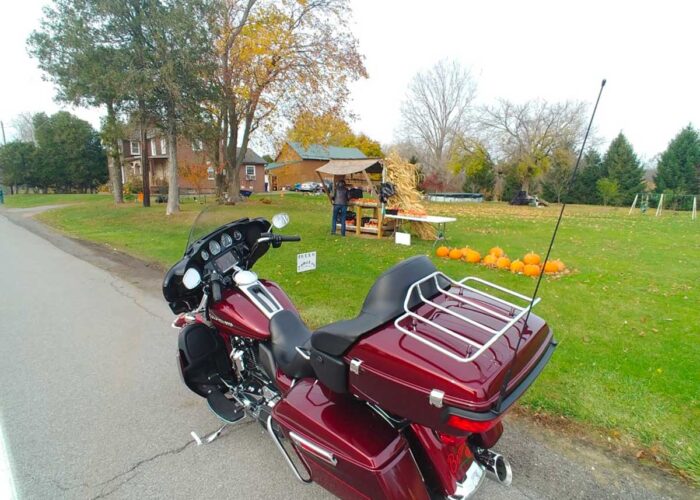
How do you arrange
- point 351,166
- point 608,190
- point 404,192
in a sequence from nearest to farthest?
point 351,166 < point 404,192 < point 608,190

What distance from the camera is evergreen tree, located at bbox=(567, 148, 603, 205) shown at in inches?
1569

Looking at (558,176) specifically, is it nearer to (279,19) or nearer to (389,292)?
(279,19)

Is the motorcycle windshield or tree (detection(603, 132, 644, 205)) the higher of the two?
tree (detection(603, 132, 644, 205))

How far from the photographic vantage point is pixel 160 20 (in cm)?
1424

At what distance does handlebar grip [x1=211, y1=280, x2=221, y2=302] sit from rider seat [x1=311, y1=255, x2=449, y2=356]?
1.07m

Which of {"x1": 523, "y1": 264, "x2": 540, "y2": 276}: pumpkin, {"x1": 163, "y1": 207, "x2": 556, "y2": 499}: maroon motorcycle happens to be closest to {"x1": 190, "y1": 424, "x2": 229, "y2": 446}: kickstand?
{"x1": 163, "y1": 207, "x2": 556, "y2": 499}: maroon motorcycle

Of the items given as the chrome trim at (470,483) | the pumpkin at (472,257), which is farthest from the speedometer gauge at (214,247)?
the pumpkin at (472,257)

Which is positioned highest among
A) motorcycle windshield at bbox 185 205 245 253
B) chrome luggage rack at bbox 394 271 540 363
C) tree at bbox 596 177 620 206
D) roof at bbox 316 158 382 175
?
tree at bbox 596 177 620 206

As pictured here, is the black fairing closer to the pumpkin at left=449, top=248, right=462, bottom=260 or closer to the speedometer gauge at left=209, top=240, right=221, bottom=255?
the speedometer gauge at left=209, top=240, right=221, bottom=255

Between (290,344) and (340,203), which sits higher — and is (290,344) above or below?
below

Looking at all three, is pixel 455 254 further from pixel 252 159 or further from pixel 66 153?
pixel 252 159

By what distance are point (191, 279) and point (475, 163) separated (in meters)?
42.2

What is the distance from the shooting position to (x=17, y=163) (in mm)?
36062

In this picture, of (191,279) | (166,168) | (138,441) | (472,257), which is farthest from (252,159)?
(138,441)
